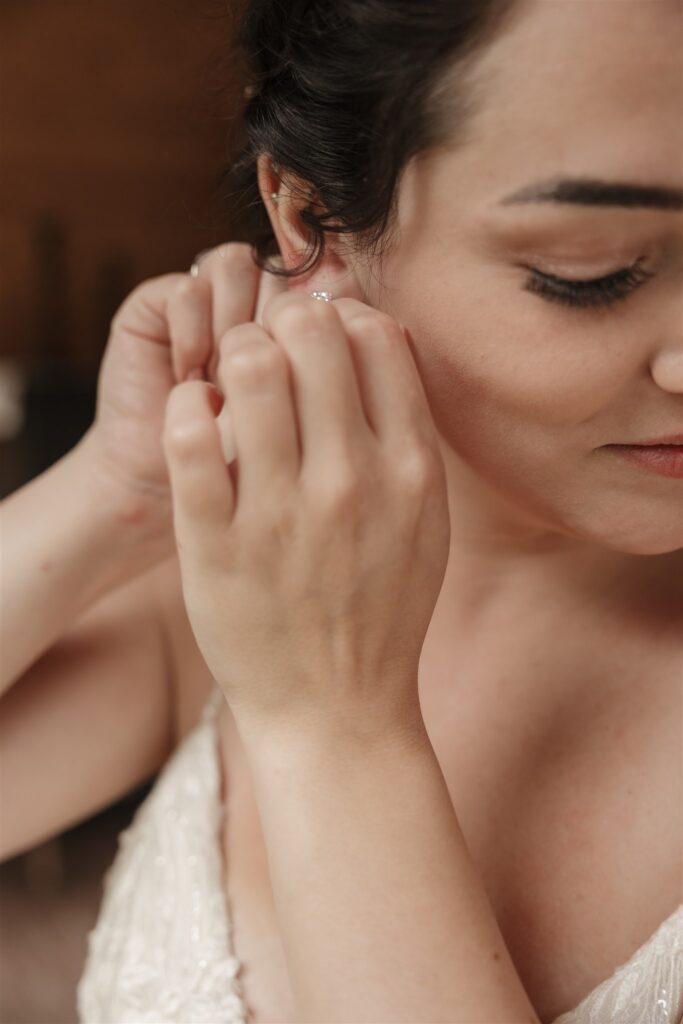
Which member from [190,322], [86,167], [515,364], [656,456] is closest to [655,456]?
[656,456]

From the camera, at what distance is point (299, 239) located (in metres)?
0.96

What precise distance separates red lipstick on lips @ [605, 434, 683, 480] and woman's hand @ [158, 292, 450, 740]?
14 centimetres

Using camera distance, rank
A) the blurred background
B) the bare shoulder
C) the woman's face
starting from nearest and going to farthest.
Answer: the woman's face
the bare shoulder
the blurred background

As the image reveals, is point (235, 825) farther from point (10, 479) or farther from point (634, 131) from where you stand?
point (10, 479)

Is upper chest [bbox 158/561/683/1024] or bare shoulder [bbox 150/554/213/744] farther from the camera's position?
bare shoulder [bbox 150/554/213/744]

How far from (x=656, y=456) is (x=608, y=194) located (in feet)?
0.62

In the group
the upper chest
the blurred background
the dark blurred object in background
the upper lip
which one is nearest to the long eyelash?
the upper lip

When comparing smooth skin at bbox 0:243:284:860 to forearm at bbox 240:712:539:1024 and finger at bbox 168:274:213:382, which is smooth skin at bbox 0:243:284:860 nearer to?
finger at bbox 168:274:213:382

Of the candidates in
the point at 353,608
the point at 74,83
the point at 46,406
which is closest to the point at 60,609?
the point at 353,608

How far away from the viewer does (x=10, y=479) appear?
2.78m

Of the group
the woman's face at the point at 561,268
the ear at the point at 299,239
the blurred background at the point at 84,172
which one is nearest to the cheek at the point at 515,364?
the woman's face at the point at 561,268

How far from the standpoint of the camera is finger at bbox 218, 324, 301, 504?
2.34ft

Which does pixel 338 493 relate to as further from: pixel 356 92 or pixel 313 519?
pixel 356 92

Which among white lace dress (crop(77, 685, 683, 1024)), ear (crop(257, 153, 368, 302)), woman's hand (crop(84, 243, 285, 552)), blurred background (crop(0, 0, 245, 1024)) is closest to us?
white lace dress (crop(77, 685, 683, 1024))
